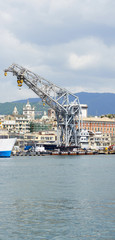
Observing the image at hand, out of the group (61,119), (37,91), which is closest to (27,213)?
(37,91)

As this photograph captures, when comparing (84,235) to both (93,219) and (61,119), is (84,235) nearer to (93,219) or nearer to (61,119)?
(93,219)

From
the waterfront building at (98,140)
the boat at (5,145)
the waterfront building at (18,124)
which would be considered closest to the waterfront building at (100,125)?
the waterfront building at (98,140)

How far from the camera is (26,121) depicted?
172 metres

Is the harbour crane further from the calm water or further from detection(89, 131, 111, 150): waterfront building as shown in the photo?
the calm water

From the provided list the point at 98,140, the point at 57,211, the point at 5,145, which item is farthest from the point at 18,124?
the point at 57,211

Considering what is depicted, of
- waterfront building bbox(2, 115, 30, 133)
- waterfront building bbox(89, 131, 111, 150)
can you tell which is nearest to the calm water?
waterfront building bbox(89, 131, 111, 150)

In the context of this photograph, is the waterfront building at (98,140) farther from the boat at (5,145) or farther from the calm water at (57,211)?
the calm water at (57,211)

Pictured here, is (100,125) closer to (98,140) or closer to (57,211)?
(98,140)

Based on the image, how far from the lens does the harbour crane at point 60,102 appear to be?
325 ft

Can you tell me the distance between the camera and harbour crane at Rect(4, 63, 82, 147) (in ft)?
325

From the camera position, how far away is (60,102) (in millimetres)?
112375

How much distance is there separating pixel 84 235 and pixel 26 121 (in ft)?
501

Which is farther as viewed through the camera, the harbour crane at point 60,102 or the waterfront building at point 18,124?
the waterfront building at point 18,124

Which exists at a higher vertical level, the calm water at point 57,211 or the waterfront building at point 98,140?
the waterfront building at point 98,140
